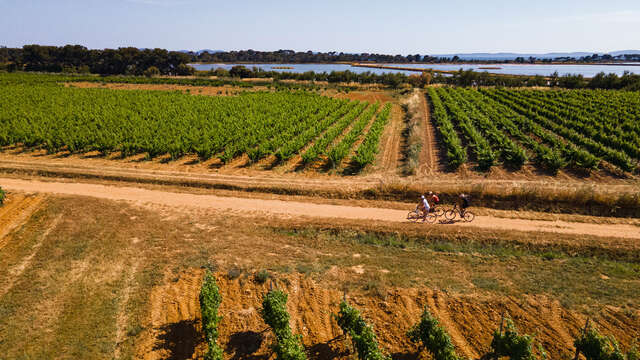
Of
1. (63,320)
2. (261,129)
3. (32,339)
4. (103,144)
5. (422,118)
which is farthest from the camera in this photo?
(422,118)

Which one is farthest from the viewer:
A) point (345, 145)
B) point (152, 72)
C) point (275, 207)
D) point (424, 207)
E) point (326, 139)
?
point (152, 72)

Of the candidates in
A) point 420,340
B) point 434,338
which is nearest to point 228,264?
point 420,340

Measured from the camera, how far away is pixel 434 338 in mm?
9500

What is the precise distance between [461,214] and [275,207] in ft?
35.7

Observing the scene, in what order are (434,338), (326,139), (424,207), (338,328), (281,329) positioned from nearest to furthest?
1. (434,338)
2. (281,329)
3. (338,328)
4. (424,207)
5. (326,139)

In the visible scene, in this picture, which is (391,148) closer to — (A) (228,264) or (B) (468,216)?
(B) (468,216)

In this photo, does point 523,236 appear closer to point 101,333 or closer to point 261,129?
point 101,333

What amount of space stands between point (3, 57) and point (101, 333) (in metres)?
240

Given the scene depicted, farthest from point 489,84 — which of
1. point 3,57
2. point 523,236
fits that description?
point 3,57

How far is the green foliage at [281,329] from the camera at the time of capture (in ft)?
29.7

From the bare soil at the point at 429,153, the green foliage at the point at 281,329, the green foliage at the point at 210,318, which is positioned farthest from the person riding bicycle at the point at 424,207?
the green foliage at the point at 210,318

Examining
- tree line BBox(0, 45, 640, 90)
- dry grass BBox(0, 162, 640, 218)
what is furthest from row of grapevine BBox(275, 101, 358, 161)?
tree line BBox(0, 45, 640, 90)

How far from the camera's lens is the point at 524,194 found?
19.8 meters

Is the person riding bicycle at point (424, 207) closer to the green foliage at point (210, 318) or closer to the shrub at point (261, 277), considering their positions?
the shrub at point (261, 277)
